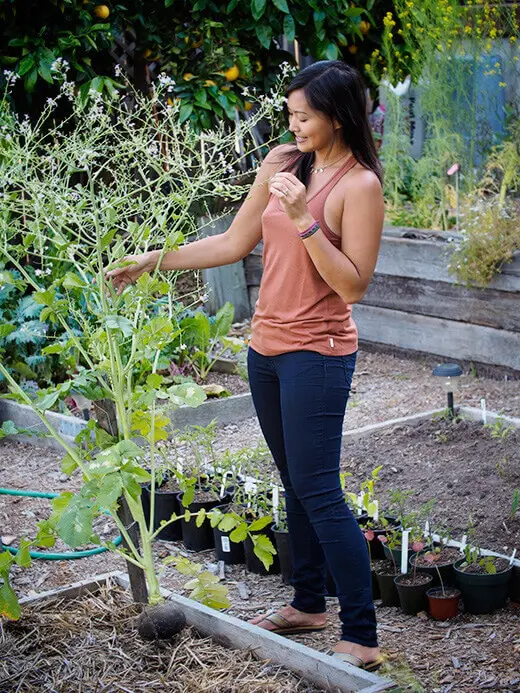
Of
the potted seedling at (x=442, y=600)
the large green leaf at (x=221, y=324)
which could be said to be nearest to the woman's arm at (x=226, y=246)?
the potted seedling at (x=442, y=600)

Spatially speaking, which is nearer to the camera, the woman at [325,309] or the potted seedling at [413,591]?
the woman at [325,309]

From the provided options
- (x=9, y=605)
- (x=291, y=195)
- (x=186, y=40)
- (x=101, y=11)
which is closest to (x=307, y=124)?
(x=291, y=195)

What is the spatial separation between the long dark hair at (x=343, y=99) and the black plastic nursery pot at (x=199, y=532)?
1677 millimetres

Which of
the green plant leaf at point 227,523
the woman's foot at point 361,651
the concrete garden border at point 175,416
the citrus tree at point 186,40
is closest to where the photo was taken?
the woman's foot at point 361,651

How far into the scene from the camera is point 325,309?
260 centimetres

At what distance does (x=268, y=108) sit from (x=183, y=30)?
3.81 meters

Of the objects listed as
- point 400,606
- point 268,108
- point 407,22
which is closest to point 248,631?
point 400,606

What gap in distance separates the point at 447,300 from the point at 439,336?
0.77ft

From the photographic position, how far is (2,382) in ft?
18.1

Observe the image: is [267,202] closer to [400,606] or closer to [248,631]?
[248,631]

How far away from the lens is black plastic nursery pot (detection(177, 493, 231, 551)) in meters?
3.79

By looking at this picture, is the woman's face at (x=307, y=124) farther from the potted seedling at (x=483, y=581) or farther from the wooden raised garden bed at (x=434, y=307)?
the wooden raised garden bed at (x=434, y=307)

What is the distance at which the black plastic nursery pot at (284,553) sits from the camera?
342 cm

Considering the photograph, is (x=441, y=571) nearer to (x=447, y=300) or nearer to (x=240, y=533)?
(x=240, y=533)
